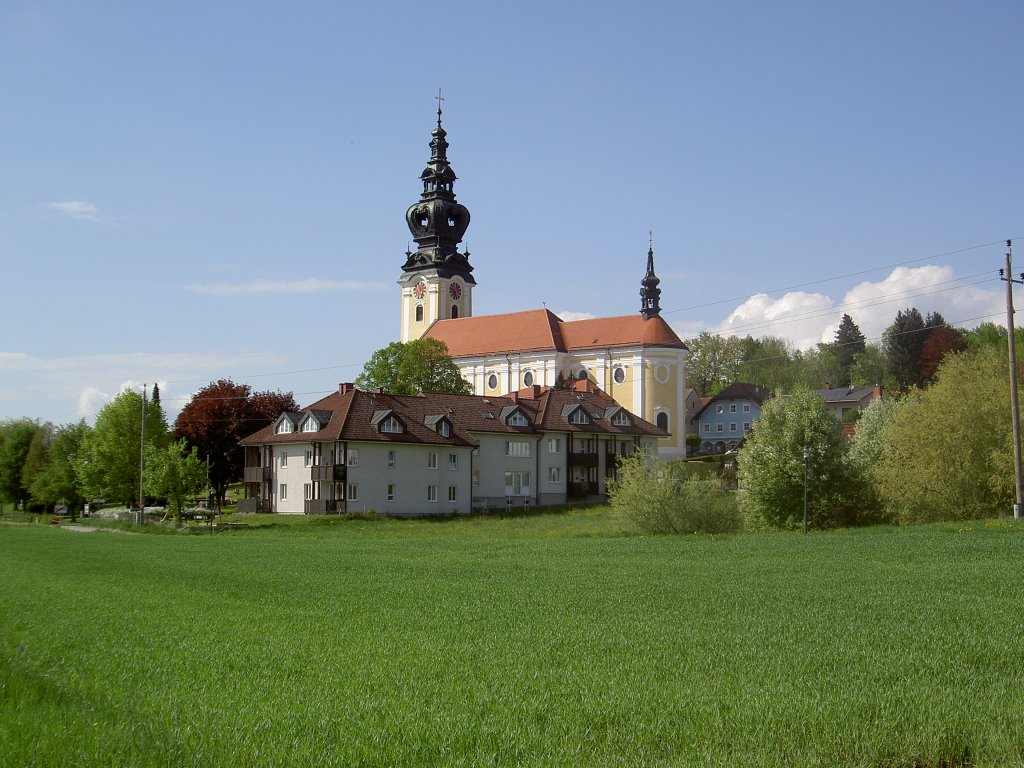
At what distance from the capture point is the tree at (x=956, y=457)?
141ft

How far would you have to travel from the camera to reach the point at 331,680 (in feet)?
37.8

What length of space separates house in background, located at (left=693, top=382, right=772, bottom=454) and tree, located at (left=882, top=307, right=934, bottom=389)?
1626 centimetres

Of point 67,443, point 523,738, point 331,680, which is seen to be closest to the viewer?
point 523,738

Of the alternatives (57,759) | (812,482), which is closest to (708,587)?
(57,759)

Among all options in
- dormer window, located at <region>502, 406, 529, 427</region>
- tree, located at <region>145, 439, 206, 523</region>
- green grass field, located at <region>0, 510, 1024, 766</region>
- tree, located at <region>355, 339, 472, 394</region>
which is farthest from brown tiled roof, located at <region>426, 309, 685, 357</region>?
green grass field, located at <region>0, 510, 1024, 766</region>

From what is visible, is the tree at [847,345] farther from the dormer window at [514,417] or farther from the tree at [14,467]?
the tree at [14,467]

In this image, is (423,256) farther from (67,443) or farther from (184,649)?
(184,649)

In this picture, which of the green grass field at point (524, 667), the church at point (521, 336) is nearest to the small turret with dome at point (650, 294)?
the church at point (521, 336)

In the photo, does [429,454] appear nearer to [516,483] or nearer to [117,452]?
[516,483]

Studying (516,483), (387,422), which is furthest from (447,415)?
(516,483)

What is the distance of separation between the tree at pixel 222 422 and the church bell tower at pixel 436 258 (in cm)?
3169

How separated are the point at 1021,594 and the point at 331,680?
13.6 m

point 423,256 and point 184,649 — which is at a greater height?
point 423,256

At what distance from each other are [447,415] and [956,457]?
34.8 meters
